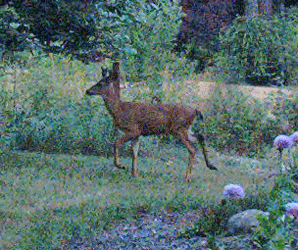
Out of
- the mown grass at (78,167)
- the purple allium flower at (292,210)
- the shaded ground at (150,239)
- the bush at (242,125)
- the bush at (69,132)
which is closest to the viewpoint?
the purple allium flower at (292,210)

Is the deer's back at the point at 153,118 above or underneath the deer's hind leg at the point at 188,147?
above

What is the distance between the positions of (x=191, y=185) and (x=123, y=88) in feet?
13.7

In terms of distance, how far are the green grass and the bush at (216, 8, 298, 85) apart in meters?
7.00

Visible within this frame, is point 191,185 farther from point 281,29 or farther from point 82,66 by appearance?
point 281,29

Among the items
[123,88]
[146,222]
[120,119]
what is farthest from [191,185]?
[123,88]

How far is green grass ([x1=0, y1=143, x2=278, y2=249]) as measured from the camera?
22.9ft

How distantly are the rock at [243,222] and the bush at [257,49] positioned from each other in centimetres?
1129

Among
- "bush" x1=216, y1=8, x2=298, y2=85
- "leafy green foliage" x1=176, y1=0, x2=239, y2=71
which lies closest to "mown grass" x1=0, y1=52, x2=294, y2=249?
"bush" x1=216, y1=8, x2=298, y2=85

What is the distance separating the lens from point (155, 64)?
46.8 ft

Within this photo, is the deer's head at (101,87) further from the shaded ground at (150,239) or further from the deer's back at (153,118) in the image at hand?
the shaded ground at (150,239)

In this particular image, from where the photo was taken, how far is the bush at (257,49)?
1831 centimetres

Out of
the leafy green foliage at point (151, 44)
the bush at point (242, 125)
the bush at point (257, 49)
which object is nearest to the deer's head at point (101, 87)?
the leafy green foliage at point (151, 44)

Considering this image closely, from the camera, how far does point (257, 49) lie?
19.2m

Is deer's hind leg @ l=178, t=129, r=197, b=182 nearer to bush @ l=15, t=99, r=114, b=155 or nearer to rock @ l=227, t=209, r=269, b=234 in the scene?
bush @ l=15, t=99, r=114, b=155
